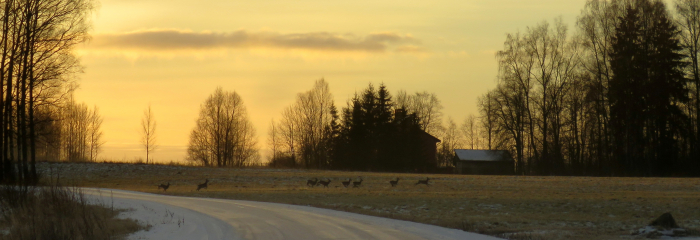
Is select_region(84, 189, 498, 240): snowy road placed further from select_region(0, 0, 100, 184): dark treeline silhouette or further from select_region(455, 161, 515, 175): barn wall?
select_region(455, 161, 515, 175): barn wall

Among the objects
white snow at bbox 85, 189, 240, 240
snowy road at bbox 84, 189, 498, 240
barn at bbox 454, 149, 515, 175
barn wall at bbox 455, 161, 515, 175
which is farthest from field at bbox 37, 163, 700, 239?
barn at bbox 454, 149, 515, 175

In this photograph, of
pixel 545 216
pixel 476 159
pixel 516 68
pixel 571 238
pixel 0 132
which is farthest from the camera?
pixel 476 159

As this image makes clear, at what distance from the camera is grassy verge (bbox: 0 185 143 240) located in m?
14.1

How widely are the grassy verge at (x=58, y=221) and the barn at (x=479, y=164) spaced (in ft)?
226

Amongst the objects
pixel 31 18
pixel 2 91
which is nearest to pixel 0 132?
pixel 2 91

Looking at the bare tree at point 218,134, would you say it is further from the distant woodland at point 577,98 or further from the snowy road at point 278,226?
the snowy road at point 278,226

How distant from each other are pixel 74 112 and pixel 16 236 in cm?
8179

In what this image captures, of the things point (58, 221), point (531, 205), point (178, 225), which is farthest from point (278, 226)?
point (531, 205)

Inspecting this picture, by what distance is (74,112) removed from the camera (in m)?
89.4

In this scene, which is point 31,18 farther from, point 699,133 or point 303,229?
point 699,133

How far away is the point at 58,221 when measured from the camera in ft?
47.2

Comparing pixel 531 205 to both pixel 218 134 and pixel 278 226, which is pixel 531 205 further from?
pixel 218 134

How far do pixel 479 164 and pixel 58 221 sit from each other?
75962 millimetres

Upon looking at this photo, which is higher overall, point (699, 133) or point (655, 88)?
point (655, 88)
